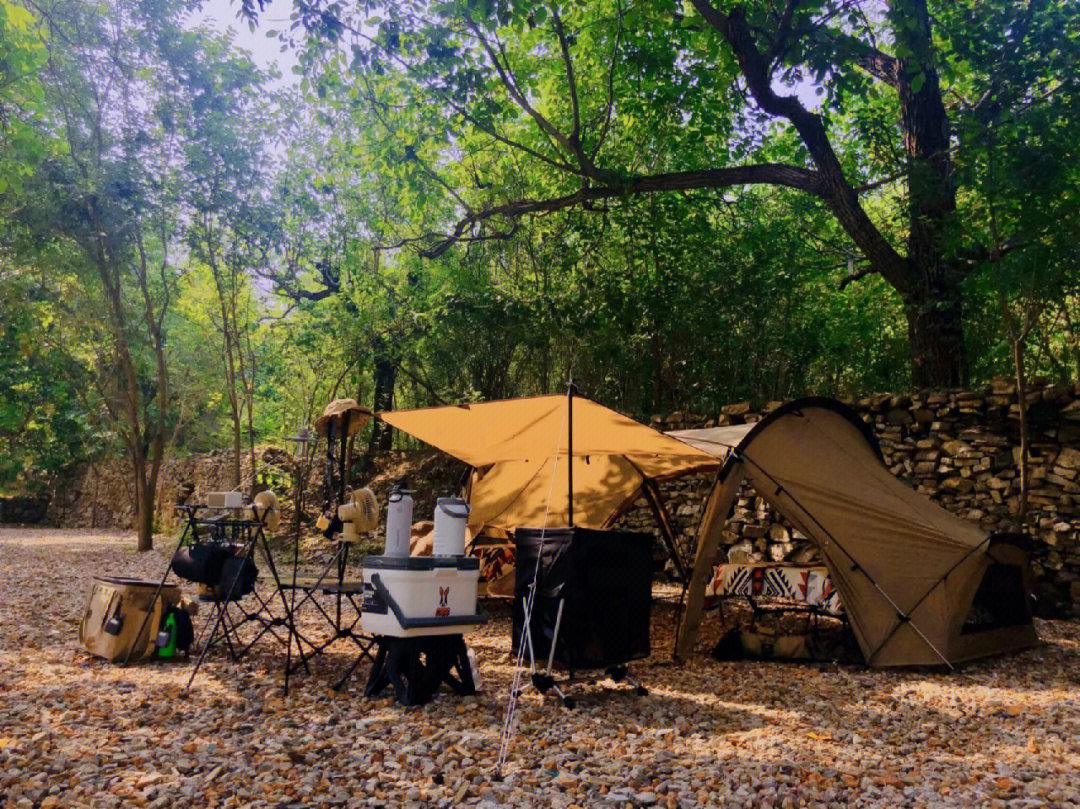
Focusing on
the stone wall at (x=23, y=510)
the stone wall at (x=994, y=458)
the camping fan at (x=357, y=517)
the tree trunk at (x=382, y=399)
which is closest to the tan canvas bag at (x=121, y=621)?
the camping fan at (x=357, y=517)

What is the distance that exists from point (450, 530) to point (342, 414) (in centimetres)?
124

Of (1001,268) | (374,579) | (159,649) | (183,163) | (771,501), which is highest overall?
(183,163)

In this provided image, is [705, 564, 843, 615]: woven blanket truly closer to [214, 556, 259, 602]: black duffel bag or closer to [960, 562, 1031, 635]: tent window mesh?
[960, 562, 1031, 635]: tent window mesh

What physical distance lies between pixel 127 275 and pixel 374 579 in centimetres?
950

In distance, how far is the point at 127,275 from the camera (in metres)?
11.5

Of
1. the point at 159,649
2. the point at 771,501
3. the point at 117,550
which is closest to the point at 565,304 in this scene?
the point at 771,501

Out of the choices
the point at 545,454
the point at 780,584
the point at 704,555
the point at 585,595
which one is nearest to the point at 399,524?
the point at 585,595

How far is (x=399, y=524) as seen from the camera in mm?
3988

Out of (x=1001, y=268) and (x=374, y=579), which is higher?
(x=1001, y=268)

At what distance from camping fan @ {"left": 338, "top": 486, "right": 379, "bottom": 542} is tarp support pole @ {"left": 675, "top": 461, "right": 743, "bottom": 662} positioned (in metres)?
1.78

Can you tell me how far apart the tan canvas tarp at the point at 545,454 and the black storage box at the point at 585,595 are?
26cm

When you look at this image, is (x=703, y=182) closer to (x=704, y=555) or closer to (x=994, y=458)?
(x=994, y=458)

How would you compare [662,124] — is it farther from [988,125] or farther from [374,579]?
[374,579]

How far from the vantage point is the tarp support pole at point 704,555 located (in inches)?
185
